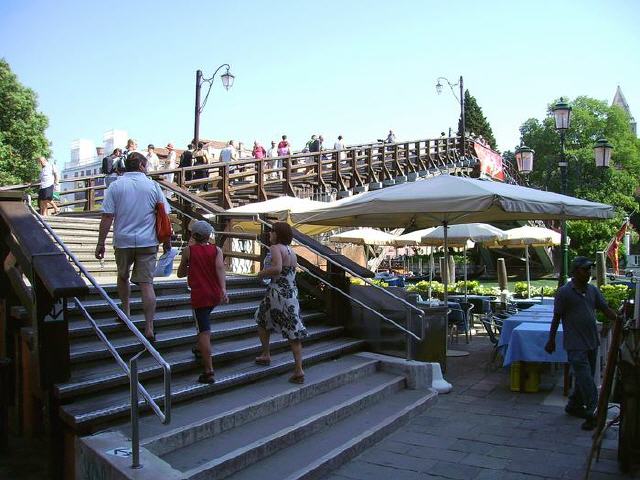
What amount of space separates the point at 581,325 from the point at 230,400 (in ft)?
11.4

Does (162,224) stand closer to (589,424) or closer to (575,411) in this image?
(589,424)

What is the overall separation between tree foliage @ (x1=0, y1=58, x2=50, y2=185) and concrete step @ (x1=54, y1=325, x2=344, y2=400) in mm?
24413

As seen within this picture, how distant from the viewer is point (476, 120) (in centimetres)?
6488

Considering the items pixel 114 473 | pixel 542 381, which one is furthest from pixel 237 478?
pixel 542 381

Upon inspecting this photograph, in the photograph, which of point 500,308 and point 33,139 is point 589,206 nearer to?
point 500,308

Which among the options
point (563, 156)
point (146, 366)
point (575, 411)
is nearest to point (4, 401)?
point (146, 366)

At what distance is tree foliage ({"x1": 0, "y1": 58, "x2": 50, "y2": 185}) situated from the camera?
2718cm

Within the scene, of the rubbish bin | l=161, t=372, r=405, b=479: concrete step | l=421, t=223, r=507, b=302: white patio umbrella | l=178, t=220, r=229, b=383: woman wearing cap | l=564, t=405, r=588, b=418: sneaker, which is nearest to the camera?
l=161, t=372, r=405, b=479: concrete step

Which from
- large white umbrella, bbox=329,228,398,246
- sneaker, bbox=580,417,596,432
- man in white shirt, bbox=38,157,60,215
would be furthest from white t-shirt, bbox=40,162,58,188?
sneaker, bbox=580,417,596,432

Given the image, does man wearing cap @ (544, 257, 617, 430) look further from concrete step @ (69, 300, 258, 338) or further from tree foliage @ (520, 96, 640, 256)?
tree foliage @ (520, 96, 640, 256)

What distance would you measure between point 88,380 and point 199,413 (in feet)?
2.99

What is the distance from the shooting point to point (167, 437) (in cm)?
419

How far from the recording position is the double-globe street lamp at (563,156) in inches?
486

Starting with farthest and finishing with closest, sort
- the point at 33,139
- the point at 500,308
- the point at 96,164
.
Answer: the point at 96,164
the point at 33,139
the point at 500,308
